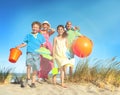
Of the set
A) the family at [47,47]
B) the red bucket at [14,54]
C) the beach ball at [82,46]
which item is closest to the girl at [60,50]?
the family at [47,47]

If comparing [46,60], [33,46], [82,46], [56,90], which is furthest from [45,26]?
[56,90]

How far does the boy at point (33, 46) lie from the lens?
1042 cm

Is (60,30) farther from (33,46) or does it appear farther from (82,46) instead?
(33,46)

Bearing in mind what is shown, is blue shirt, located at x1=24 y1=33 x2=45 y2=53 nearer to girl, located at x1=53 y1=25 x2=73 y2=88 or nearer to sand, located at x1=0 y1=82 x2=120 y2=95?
girl, located at x1=53 y1=25 x2=73 y2=88

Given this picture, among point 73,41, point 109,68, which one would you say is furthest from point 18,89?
point 109,68

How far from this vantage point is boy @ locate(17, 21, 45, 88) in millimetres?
10422

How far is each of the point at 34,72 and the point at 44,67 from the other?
1073 millimetres

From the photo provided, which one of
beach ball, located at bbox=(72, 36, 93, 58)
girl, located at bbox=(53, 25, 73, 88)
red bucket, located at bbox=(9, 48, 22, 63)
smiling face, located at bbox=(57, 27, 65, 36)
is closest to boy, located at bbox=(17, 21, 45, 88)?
red bucket, located at bbox=(9, 48, 22, 63)

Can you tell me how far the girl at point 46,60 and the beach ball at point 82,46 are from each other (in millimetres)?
925

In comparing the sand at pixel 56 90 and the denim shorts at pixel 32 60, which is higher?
the denim shorts at pixel 32 60

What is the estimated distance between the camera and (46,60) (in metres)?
11.5

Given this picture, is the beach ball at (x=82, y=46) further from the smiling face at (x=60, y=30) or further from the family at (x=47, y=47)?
the smiling face at (x=60, y=30)

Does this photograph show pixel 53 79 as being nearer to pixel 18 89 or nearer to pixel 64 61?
pixel 64 61

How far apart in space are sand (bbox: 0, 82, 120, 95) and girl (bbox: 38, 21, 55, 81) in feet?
1.62
